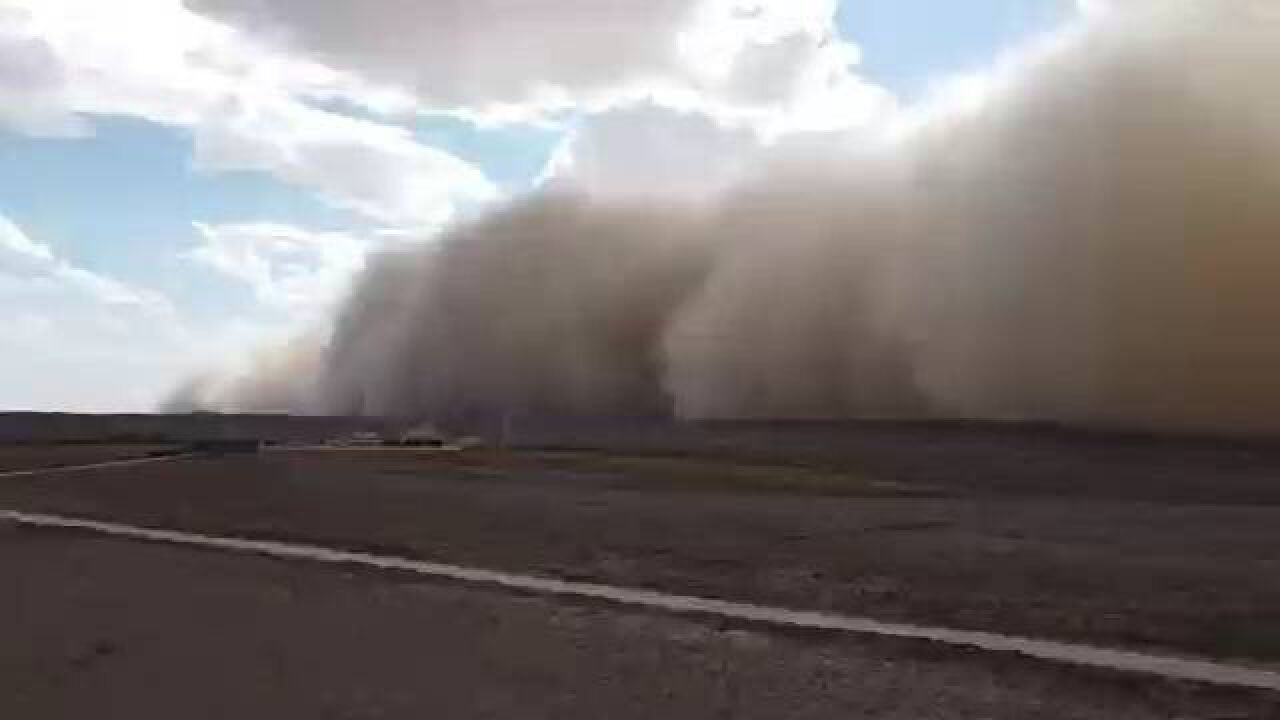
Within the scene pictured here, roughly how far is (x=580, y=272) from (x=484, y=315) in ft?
28.8

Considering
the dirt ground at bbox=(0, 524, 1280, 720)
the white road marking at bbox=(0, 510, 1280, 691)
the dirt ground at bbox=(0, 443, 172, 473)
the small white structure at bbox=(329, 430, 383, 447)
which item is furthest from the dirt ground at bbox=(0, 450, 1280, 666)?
the small white structure at bbox=(329, 430, 383, 447)

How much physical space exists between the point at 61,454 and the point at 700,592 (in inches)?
1873

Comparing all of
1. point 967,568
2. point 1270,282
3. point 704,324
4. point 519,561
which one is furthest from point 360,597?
point 704,324

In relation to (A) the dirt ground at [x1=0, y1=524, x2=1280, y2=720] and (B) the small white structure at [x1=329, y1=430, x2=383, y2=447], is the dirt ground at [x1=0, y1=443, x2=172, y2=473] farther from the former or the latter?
(A) the dirt ground at [x1=0, y1=524, x2=1280, y2=720]

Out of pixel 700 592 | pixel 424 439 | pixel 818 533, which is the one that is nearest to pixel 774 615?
pixel 700 592

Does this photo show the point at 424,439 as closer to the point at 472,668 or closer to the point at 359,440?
the point at 359,440

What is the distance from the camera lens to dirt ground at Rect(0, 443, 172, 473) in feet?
167

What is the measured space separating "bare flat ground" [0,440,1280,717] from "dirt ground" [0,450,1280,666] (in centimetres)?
7

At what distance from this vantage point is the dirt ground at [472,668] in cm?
941

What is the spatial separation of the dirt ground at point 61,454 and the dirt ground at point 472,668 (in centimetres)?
3591

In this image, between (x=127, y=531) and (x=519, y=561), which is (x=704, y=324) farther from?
(x=519, y=561)

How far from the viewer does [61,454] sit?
5788 centimetres

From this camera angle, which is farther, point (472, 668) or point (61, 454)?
point (61, 454)

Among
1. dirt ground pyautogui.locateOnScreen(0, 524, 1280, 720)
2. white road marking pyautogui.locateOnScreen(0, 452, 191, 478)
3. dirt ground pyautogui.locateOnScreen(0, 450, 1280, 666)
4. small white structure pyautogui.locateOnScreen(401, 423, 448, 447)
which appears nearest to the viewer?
dirt ground pyautogui.locateOnScreen(0, 524, 1280, 720)
